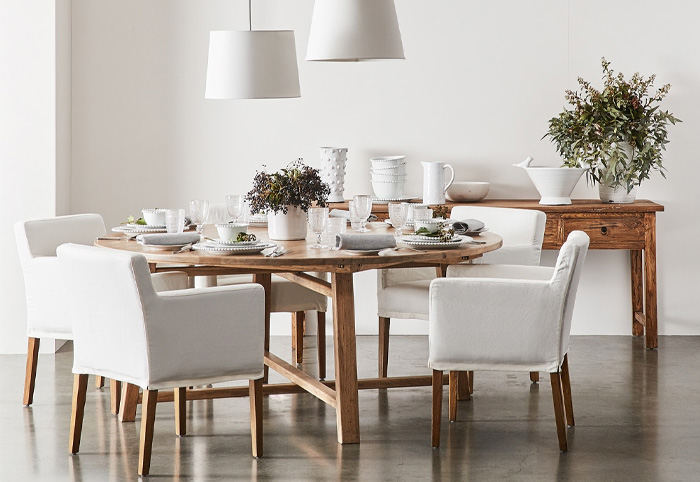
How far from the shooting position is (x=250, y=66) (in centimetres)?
364

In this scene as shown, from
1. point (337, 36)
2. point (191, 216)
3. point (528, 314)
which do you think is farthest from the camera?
point (191, 216)

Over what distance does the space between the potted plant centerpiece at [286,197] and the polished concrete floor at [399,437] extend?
0.76m

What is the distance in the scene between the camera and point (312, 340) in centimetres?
534

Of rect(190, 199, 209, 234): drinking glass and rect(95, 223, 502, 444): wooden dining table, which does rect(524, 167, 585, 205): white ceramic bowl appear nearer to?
rect(95, 223, 502, 444): wooden dining table

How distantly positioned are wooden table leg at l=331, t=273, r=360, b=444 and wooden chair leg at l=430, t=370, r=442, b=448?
29 cm

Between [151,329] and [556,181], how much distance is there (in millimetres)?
2706

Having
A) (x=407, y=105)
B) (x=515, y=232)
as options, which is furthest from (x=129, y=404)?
(x=407, y=105)

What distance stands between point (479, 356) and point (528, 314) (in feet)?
0.73

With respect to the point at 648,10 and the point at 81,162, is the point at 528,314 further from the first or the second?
the point at 81,162

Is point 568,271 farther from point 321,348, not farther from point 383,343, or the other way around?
point 321,348

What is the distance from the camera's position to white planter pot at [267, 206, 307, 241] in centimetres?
376

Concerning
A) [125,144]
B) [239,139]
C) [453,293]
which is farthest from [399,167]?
[453,293]

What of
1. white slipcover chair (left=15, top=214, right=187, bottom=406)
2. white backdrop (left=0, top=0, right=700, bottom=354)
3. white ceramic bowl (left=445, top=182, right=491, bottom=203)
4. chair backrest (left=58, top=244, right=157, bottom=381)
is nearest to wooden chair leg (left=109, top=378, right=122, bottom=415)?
white slipcover chair (left=15, top=214, right=187, bottom=406)

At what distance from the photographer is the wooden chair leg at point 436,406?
11.1 ft
